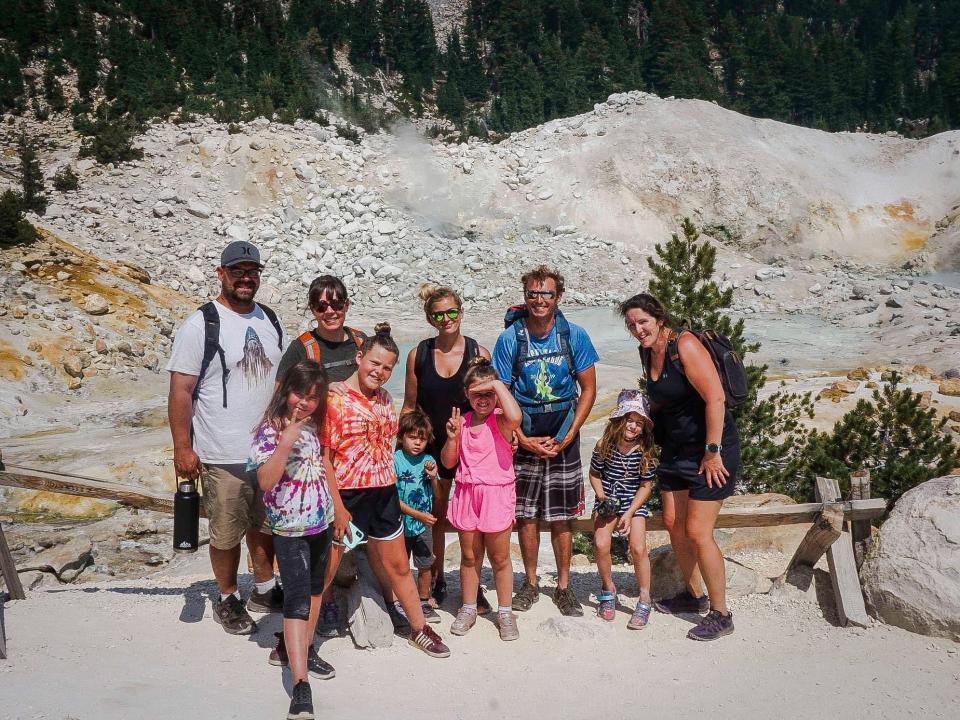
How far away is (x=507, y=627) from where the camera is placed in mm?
4242

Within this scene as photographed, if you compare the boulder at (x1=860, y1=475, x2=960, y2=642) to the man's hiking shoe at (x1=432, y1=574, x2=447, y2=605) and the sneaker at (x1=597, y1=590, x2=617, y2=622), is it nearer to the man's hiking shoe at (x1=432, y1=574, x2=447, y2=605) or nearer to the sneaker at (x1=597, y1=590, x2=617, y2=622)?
the sneaker at (x1=597, y1=590, x2=617, y2=622)

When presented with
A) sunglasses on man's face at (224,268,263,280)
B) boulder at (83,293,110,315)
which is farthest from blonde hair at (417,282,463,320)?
boulder at (83,293,110,315)

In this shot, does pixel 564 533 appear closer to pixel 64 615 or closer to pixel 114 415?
pixel 64 615

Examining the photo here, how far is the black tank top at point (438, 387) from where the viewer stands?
13.7 ft

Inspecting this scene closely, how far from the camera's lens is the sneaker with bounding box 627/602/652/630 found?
4422mm

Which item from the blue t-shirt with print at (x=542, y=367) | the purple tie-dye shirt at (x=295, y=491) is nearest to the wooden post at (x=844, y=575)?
the blue t-shirt with print at (x=542, y=367)

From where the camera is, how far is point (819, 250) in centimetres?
2786

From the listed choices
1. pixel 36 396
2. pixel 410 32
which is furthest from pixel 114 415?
pixel 410 32

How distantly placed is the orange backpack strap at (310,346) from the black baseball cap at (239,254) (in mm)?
407

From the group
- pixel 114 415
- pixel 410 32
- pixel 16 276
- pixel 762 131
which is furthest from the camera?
pixel 410 32

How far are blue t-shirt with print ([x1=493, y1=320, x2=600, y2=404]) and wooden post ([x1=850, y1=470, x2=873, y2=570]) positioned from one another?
1678 mm

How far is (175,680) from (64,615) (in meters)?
1.15

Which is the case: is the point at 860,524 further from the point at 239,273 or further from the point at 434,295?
the point at 239,273

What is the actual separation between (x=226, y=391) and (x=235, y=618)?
125 centimetres
